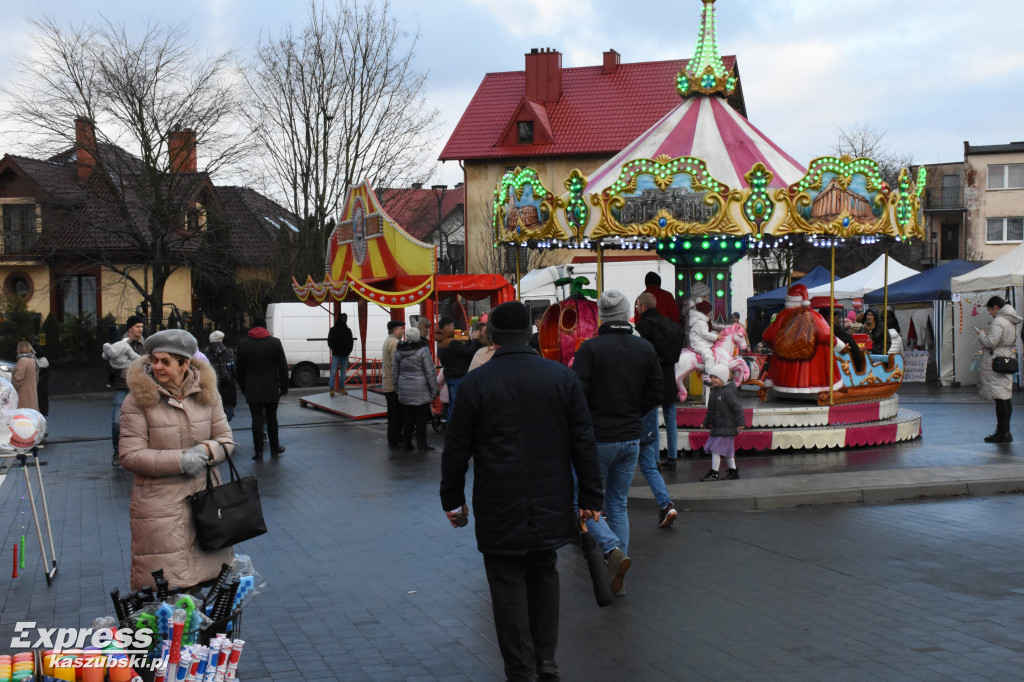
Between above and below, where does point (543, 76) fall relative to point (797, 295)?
above

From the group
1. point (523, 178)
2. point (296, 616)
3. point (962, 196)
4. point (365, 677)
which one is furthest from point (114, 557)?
point (962, 196)

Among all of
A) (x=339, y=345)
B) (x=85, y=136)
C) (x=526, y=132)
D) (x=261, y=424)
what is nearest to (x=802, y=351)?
(x=261, y=424)

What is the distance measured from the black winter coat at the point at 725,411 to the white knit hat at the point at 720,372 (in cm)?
15

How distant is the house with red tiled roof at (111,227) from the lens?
31.7 meters

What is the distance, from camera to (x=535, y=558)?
198 inches

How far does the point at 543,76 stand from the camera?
145ft

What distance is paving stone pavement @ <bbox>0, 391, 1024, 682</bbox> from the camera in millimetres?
5328

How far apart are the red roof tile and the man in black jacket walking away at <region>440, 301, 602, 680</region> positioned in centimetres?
3692

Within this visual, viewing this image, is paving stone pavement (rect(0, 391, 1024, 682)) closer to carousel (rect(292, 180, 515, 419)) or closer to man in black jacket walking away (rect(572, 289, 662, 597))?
man in black jacket walking away (rect(572, 289, 662, 597))

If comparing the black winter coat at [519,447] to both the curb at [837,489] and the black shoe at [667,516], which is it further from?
the curb at [837,489]

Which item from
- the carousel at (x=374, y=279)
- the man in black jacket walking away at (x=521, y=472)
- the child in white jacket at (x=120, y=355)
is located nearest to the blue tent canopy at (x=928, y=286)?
the carousel at (x=374, y=279)

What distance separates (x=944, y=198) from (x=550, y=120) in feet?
92.6

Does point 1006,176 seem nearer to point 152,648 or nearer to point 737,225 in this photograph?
point 737,225

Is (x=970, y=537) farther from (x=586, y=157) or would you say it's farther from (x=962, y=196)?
(x=962, y=196)
